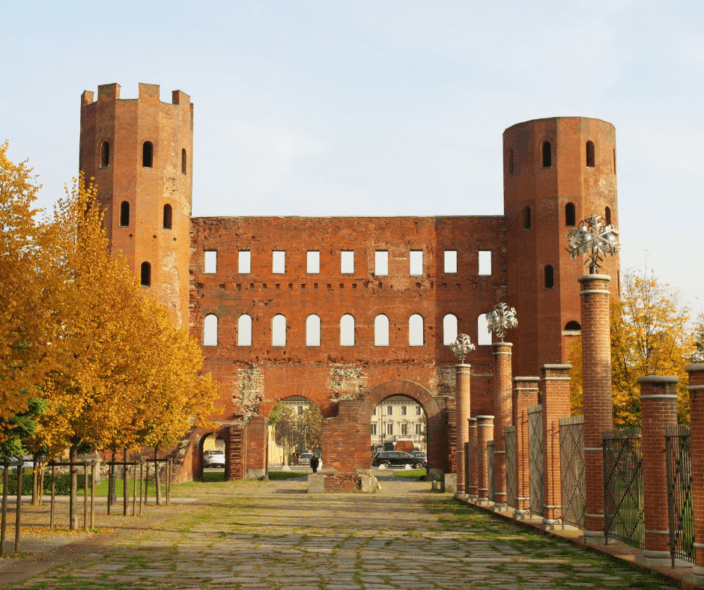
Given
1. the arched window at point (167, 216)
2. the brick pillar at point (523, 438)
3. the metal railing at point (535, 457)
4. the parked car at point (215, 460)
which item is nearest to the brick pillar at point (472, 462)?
the brick pillar at point (523, 438)

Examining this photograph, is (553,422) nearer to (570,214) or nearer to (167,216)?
(570,214)

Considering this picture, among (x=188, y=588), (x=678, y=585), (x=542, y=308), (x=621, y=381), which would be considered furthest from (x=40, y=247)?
(x=542, y=308)

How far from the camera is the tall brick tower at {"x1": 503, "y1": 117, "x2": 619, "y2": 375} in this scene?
3656 centimetres

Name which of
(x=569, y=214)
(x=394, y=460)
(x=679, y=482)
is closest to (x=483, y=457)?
(x=679, y=482)

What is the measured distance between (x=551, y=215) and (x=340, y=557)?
27.0 metres

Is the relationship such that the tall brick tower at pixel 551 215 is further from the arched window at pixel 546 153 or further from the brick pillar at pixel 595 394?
the brick pillar at pixel 595 394

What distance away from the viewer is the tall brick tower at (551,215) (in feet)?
120

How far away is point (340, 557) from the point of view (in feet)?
40.8

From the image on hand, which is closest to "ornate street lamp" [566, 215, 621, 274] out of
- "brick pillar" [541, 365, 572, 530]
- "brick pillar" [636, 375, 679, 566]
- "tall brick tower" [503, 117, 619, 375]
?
"brick pillar" [541, 365, 572, 530]

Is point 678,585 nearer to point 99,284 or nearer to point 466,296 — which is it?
point 99,284

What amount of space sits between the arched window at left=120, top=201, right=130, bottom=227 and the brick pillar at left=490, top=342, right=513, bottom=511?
2000 cm

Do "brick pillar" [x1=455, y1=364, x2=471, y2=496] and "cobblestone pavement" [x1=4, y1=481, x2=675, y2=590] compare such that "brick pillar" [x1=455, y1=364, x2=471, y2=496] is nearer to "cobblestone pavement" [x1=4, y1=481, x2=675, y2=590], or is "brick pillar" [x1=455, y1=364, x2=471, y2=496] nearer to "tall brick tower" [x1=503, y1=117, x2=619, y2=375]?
"cobblestone pavement" [x1=4, y1=481, x2=675, y2=590]

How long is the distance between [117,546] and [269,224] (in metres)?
27.0

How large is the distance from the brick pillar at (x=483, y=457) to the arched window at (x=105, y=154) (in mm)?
21164
